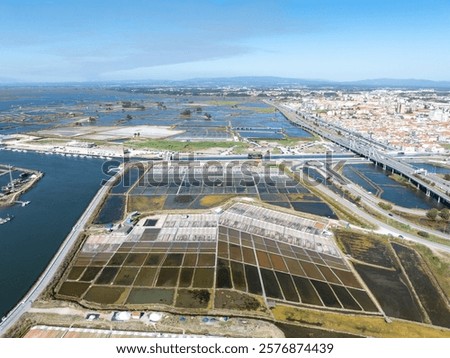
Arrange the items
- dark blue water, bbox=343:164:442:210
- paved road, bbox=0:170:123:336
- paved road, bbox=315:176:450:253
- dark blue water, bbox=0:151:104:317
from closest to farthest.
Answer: paved road, bbox=0:170:123:336
dark blue water, bbox=0:151:104:317
paved road, bbox=315:176:450:253
dark blue water, bbox=343:164:442:210

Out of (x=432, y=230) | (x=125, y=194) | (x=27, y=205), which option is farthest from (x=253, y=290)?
(x=27, y=205)

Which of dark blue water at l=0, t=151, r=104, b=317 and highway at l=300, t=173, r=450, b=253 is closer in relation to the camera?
dark blue water at l=0, t=151, r=104, b=317

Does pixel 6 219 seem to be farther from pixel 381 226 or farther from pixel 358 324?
pixel 381 226

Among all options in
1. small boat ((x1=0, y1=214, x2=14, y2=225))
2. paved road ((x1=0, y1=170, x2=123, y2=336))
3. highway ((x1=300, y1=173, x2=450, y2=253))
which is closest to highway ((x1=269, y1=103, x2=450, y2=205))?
highway ((x1=300, y1=173, x2=450, y2=253))

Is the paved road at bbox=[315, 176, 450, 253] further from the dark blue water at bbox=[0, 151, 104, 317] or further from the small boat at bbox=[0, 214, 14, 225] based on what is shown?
the small boat at bbox=[0, 214, 14, 225]

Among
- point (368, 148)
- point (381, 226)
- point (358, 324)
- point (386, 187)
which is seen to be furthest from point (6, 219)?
point (368, 148)
